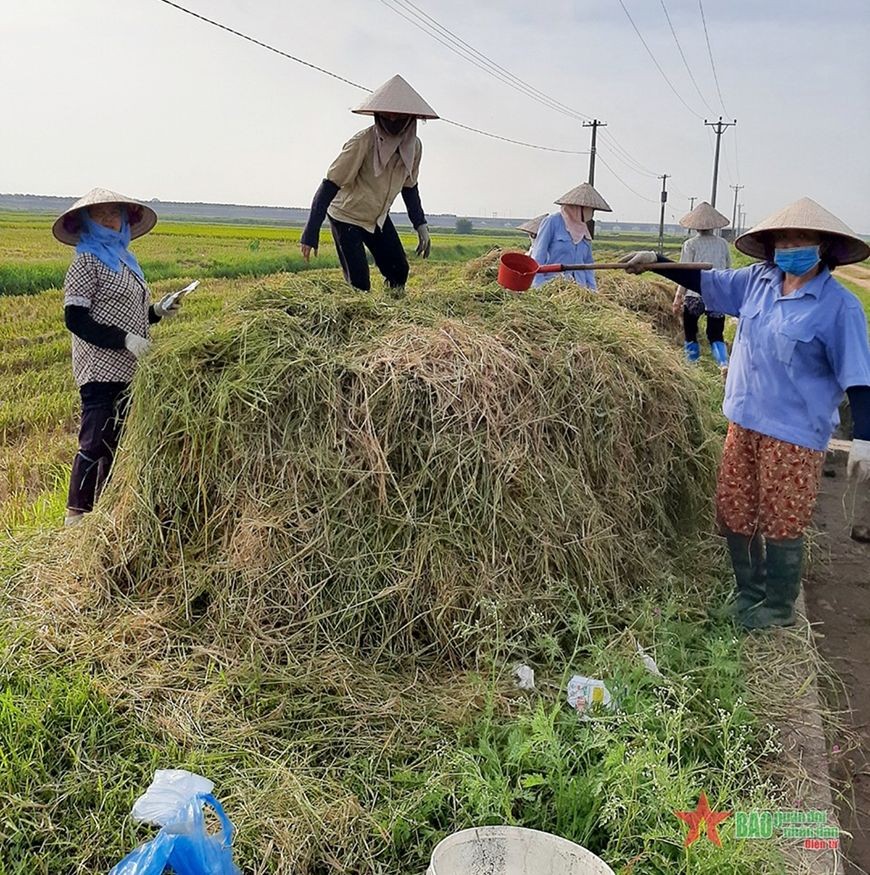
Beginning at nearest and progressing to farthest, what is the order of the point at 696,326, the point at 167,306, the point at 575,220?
the point at 167,306, the point at 575,220, the point at 696,326

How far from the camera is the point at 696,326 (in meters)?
7.59

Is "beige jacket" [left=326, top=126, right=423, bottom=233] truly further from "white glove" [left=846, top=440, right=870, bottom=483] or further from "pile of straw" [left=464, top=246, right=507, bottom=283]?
"white glove" [left=846, top=440, right=870, bottom=483]

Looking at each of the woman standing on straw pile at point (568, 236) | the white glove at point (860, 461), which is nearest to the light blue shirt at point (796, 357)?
the white glove at point (860, 461)

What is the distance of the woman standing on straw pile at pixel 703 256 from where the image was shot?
23.8 ft

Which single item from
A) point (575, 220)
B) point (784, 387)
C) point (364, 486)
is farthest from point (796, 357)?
point (575, 220)

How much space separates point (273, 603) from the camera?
9.18ft

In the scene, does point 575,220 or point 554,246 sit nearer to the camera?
point 554,246

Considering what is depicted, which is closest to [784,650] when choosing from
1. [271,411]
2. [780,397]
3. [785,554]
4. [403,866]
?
[785,554]

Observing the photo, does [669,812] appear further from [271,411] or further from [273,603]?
[271,411]

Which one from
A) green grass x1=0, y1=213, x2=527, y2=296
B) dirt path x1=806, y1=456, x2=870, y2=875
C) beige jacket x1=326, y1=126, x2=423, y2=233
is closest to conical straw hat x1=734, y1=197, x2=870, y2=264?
dirt path x1=806, y1=456, x2=870, y2=875

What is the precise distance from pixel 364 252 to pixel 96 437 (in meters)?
1.76

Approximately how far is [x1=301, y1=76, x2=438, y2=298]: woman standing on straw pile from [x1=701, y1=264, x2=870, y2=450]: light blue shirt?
163 cm

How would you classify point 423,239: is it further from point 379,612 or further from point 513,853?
point 513,853

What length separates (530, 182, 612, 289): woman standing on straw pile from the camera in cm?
591
